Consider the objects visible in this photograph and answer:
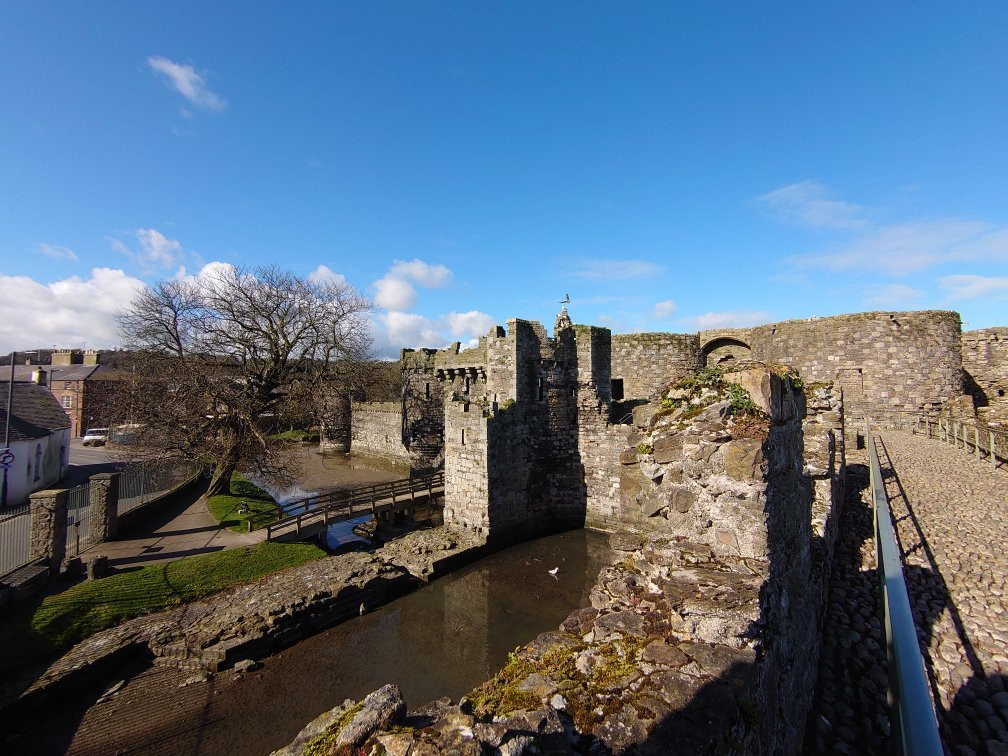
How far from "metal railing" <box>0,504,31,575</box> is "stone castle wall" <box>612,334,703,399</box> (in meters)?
17.5

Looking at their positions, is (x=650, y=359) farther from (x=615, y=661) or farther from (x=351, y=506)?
(x=615, y=661)

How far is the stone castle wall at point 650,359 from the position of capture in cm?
1747

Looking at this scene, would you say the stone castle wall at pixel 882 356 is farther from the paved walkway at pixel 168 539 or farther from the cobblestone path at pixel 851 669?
the paved walkway at pixel 168 539

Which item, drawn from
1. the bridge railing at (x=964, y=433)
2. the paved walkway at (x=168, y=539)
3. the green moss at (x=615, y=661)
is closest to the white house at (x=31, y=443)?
the paved walkway at (x=168, y=539)

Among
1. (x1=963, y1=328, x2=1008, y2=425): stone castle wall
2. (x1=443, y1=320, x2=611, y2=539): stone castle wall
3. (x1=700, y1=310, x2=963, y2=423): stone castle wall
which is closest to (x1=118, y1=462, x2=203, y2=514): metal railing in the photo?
(x1=443, y1=320, x2=611, y2=539): stone castle wall

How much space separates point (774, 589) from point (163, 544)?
1416cm

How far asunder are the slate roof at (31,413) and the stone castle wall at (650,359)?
22993 millimetres

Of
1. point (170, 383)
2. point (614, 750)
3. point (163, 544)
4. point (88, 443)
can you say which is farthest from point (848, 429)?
point (88, 443)

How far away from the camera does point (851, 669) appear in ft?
15.9

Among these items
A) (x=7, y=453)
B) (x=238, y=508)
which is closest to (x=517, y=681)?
(x=238, y=508)

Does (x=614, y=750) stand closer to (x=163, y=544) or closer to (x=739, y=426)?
(x=739, y=426)

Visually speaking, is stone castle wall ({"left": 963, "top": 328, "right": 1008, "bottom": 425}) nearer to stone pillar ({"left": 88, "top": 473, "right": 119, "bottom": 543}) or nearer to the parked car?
stone pillar ({"left": 88, "top": 473, "right": 119, "bottom": 543})

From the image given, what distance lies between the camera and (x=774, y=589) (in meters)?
3.36

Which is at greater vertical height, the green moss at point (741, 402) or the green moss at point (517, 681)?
the green moss at point (741, 402)
